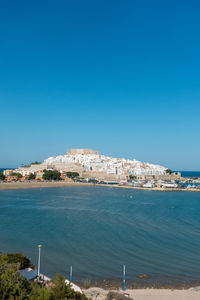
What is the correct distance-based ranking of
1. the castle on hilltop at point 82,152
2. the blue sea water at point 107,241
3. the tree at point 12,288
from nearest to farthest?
the tree at point 12,288 → the blue sea water at point 107,241 → the castle on hilltop at point 82,152

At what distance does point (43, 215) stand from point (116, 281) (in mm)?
13702

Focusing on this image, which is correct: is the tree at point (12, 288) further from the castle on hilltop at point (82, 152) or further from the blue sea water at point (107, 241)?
the castle on hilltop at point (82, 152)

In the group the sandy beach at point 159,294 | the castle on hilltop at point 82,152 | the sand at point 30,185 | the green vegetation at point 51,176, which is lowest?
the sandy beach at point 159,294

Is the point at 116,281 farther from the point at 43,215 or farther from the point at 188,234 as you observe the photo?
the point at 43,215

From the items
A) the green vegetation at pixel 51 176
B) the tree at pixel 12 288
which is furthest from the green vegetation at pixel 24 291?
the green vegetation at pixel 51 176

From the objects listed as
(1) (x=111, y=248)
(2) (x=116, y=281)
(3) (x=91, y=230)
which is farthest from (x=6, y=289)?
(3) (x=91, y=230)

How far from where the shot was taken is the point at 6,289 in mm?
4551

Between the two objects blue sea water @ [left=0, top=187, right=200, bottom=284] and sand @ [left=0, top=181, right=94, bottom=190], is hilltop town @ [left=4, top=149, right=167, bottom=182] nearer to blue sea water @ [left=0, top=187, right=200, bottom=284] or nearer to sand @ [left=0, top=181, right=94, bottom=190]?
sand @ [left=0, top=181, right=94, bottom=190]

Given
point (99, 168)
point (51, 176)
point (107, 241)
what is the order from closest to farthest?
point (107, 241)
point (51, 176)
point (99, 168)

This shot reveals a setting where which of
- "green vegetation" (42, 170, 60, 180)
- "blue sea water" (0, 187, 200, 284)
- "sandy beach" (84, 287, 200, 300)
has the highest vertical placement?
"green vegetation" (42, 170, 60, 180)

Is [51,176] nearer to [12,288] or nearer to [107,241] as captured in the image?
[107,241]

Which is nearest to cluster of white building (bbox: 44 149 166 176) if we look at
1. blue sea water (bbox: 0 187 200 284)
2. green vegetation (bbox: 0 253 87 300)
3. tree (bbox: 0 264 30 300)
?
blue sea water (bbox: 0 187 200 284)

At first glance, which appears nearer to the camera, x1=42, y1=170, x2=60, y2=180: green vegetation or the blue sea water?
the blue sea water

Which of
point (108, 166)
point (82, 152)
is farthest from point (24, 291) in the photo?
point (82, 152)
